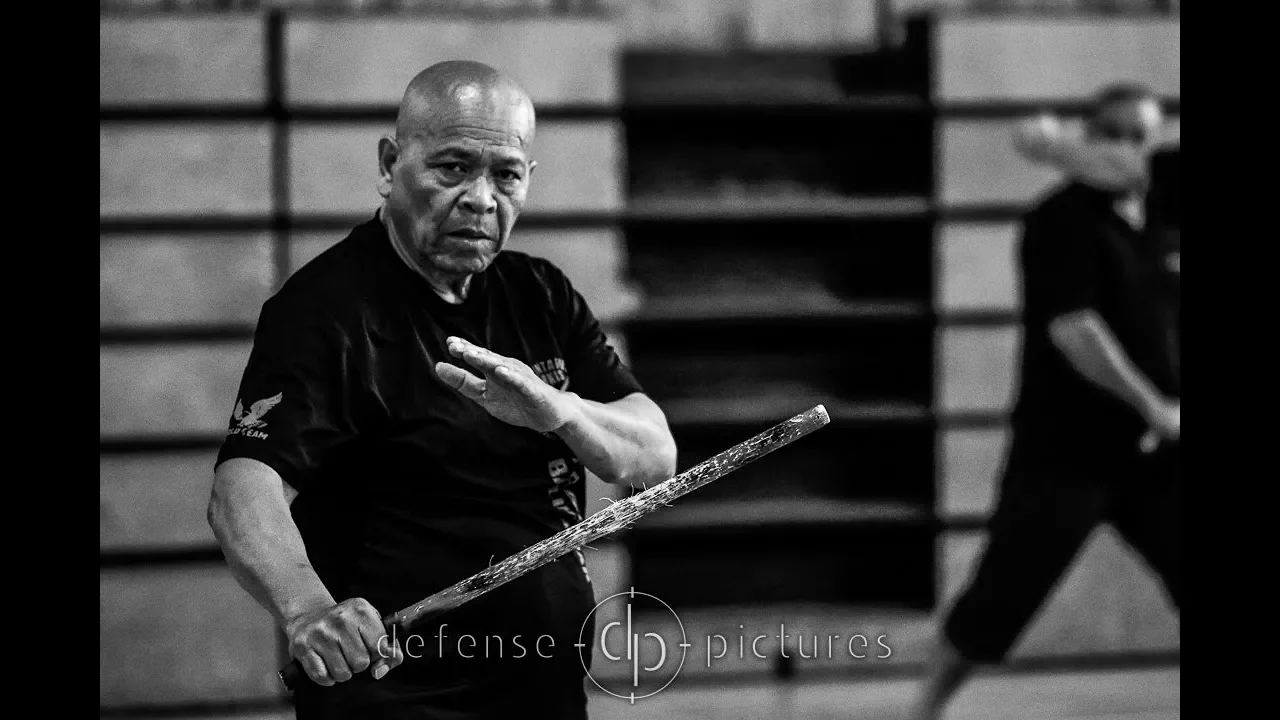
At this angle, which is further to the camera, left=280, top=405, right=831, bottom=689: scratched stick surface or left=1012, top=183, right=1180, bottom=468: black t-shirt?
left=1012, top=183, right=1180, bottom=468: black t-shirt

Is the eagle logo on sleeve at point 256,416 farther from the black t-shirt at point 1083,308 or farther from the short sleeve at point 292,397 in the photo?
the black t-shirt at point 1083,308

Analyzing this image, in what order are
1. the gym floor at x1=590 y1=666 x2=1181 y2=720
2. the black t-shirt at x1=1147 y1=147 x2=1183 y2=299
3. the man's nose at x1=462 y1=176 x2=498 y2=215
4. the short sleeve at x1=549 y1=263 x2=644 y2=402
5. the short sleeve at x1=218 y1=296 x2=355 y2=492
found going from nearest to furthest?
the short sleeve at x1=218 y1=296 x2=355 y2=492, the man's nose at x1=462 y1=176 x2=498 y2=215, the short sleeve at x1=549 y1=263 x2=644 y2=402, the black t-shirt at x1=1147 y1=147 x2=1183 y2=299, the gym floor at x1=590 y1=666 x2=1181 y2=720

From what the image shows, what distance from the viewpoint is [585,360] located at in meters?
2.29

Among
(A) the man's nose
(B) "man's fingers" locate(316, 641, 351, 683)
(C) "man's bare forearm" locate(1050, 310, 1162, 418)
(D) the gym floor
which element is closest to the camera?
(B) "man's fingers" locate(316, 641, 351, 683)

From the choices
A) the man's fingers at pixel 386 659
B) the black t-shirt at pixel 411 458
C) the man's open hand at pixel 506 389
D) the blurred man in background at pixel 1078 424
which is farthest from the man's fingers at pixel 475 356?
the blurred man in background at pixel 1078 424

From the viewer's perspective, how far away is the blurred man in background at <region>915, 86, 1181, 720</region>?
12.2 feet

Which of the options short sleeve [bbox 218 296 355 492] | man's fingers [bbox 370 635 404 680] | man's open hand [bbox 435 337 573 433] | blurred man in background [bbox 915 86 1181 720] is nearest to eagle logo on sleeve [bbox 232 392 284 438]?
short sleeve [bbox 218 296 355 492]

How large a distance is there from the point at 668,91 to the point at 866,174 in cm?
73

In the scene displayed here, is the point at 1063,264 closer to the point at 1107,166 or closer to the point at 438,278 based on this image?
the point at 1107,166

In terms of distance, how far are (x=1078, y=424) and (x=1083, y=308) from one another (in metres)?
0.29

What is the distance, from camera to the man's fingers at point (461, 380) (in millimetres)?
1944

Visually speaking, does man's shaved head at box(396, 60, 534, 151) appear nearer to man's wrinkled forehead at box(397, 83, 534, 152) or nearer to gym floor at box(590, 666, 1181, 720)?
man's wrinkled forehead at box(397, 83, 534, 152)

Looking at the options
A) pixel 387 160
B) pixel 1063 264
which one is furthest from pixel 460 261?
pixel 1063 264
